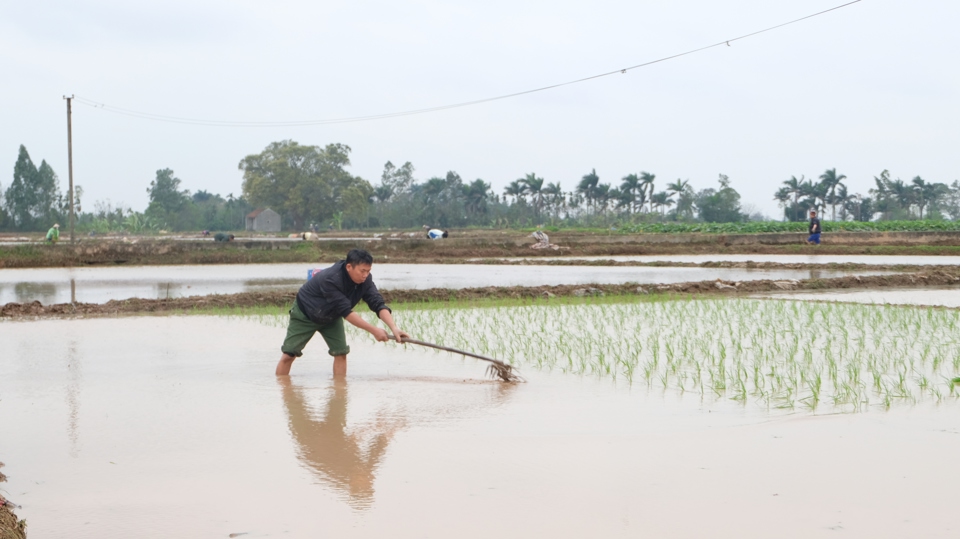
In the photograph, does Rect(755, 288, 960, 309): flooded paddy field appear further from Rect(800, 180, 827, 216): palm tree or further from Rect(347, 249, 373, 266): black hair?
Rect(800, 180, 827, 216): palm tree

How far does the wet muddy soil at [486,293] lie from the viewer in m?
10.6

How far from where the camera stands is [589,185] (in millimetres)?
62625

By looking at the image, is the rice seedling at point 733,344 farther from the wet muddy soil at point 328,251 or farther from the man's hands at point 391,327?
the wet muddy soil at point 328,251

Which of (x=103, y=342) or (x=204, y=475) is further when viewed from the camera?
(x=103, y=342)

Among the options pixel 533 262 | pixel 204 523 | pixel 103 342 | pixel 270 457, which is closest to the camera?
pixel 204 523

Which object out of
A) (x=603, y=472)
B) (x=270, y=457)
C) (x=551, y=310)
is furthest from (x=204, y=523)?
(x=551, y=310)

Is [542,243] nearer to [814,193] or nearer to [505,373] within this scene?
[505,373]

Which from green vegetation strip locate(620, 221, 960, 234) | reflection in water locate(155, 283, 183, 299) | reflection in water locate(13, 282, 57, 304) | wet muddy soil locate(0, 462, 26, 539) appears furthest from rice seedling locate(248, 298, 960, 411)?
green vegetation strip locate(620, 221, 960, 234)

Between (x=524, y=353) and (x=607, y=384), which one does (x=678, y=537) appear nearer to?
(x=607, y=384)

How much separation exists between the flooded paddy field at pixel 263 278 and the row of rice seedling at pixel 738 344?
4.73 m

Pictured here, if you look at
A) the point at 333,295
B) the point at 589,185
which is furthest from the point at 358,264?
the point at 589,185

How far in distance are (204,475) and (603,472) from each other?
5.57 feet

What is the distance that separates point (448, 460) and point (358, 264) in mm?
1904

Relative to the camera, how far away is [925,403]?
16.2 feet
